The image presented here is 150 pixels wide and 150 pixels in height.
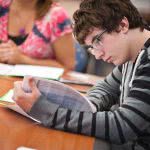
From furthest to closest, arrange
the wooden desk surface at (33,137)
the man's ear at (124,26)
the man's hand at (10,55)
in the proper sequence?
the man's hand at (10,55) < the man's ear at (124,26) < the wooden desk surface at (33,137)

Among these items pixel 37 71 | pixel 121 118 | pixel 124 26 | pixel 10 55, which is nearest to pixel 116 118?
pixel 121 118

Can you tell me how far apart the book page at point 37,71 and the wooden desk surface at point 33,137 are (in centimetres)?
45

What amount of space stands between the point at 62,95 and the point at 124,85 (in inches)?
9.6

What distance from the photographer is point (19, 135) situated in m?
1.04

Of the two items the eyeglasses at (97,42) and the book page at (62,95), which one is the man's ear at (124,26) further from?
the book page at (62,95)

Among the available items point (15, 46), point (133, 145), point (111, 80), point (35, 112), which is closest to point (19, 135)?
point (35, 112)

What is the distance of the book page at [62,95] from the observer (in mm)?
1091

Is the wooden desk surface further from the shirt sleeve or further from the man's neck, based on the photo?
the man's neck

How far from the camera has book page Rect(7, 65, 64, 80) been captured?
5.17 ft

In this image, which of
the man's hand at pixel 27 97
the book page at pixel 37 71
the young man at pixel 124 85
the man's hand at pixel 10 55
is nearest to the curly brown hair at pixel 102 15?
the young man at pixel 124 85

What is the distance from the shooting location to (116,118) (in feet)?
3.37

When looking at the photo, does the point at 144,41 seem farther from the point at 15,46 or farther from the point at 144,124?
the point at 15,46

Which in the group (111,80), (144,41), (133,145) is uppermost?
(144,41)

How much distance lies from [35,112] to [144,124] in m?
0.35
